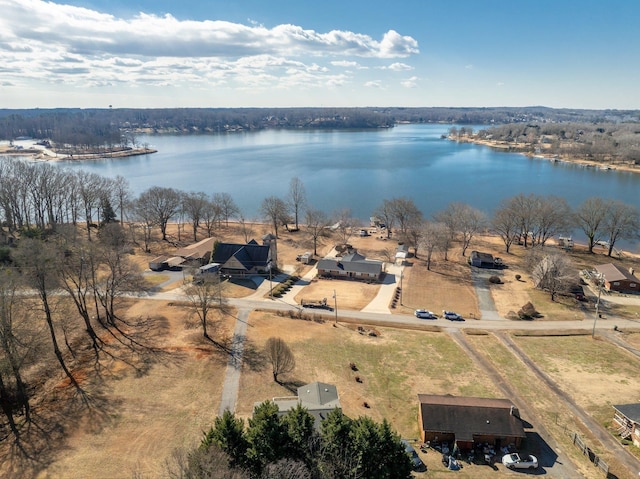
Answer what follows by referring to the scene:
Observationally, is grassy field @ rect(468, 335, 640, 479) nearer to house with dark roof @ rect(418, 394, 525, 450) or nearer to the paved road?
the paved road

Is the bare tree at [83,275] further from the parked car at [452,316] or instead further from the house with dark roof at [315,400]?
the parked car at [452,316]

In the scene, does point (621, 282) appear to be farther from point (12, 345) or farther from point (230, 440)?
point (12, 345)

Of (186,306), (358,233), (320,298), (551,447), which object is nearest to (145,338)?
(186,306)

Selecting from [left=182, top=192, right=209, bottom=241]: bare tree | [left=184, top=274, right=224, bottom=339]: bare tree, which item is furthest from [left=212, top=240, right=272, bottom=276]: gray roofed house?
[left=182, top=192, right=209, bottom=241]: bare tree

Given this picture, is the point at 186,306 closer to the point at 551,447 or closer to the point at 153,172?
the point at 551,447

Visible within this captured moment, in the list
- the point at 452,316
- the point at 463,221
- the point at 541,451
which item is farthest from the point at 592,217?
the point at 541,451

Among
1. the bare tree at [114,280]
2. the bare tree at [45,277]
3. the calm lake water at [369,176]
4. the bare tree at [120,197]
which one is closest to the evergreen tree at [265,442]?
the bare tree at [45,277]

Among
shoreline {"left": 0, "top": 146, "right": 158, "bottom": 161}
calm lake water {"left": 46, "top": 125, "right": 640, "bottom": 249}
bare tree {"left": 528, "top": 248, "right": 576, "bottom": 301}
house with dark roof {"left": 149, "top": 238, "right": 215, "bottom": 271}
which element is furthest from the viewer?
shoreline {"left": 0, "top": 146, "right": 158, "bottom": 161}
